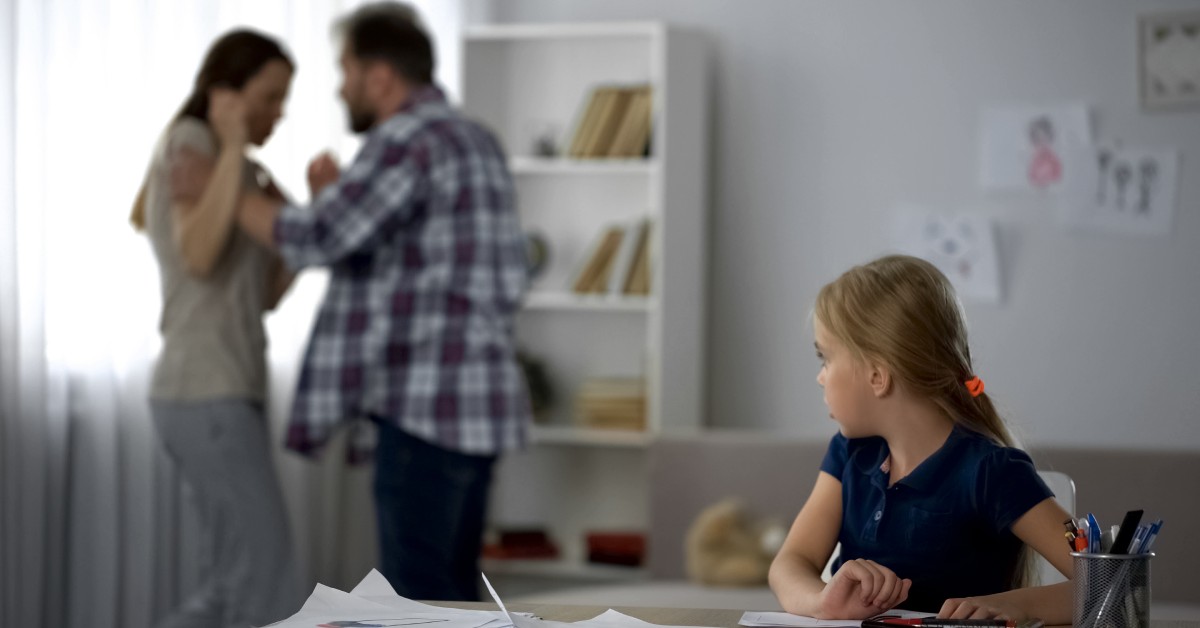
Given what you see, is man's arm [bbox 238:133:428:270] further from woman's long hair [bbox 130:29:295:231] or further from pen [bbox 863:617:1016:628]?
pen [bbox 863:617:1016:628]

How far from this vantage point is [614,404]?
386 centimetres

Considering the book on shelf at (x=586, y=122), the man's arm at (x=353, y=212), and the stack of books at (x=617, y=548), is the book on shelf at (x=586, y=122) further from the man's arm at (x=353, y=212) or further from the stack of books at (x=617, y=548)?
the man's arm at (x=353, y=212)

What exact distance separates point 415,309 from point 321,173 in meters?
0.44

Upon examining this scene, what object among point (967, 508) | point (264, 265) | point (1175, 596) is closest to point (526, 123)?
point (264, 265)

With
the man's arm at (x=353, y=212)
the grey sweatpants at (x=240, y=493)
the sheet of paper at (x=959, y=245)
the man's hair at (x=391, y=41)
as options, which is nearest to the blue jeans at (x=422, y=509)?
the grey sweatpants at (x=240, y=493)

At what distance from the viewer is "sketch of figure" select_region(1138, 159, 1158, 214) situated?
375cm

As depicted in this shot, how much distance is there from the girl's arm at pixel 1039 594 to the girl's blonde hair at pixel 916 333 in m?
0.11

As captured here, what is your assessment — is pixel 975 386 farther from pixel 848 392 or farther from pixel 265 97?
pixel 265 97

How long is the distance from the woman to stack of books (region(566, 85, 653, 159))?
1410 mm

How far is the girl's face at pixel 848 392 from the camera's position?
53.9 inches

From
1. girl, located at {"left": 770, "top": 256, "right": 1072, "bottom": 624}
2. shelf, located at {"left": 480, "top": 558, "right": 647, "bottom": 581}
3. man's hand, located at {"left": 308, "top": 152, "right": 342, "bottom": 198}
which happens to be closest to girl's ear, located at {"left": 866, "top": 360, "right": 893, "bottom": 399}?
girl, located at {"left": 770, "top": 256, "right": 1072, "bottom": 624}

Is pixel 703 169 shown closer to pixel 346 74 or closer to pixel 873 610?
pixel 346 74

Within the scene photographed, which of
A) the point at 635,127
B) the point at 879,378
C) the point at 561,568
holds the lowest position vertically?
the point at 561,568

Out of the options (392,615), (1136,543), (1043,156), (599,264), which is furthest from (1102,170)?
(392,615)
